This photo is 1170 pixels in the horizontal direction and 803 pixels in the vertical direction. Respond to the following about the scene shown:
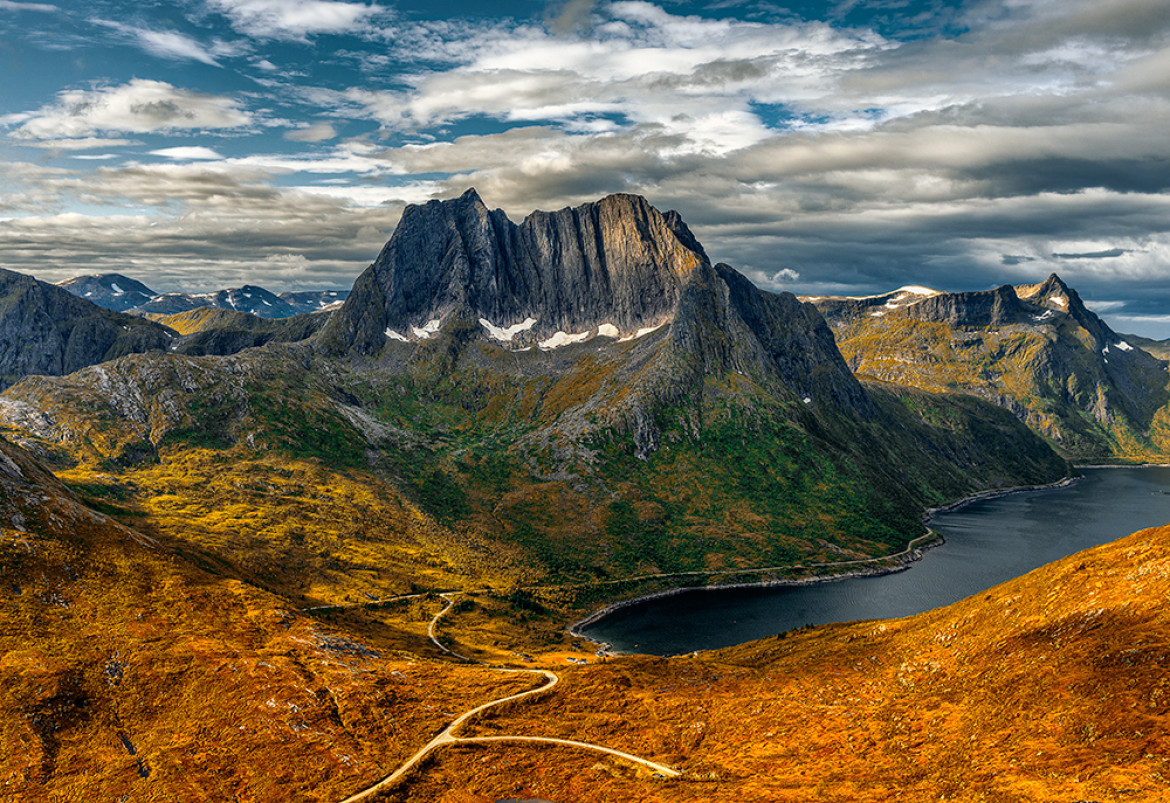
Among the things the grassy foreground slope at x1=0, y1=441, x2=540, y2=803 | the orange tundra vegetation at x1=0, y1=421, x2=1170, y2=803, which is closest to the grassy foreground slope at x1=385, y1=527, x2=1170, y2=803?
the orange tundra vegetation at x1=0, y1=421, x2=1170, y2=803

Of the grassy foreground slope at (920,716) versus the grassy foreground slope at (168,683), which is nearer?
the grassy foreground slope at (920,716)

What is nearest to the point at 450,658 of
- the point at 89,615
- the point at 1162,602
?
the point at 89,615

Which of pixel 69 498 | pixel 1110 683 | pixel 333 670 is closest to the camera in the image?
pixel 1110 683

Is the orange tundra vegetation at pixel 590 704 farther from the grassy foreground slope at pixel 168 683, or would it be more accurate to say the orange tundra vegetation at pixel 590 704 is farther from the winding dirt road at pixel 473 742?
the winding dirt road at pixel 473 742

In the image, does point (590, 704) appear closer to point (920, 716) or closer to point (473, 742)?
point (473, 742)

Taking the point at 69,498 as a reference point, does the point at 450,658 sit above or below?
below

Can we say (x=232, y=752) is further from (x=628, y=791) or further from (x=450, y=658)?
(x=450, y=658)

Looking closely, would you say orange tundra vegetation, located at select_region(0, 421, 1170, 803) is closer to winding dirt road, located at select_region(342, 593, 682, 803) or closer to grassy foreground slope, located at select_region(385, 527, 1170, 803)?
grassy foreground slope, located at select_region(385, 527, 1170, 803)

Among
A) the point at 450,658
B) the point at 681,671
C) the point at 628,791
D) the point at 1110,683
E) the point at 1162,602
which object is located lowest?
the point at 450,658

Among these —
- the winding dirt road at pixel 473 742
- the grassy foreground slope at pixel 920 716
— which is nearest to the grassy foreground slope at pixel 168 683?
the winding dirt road at pixel 473 742
